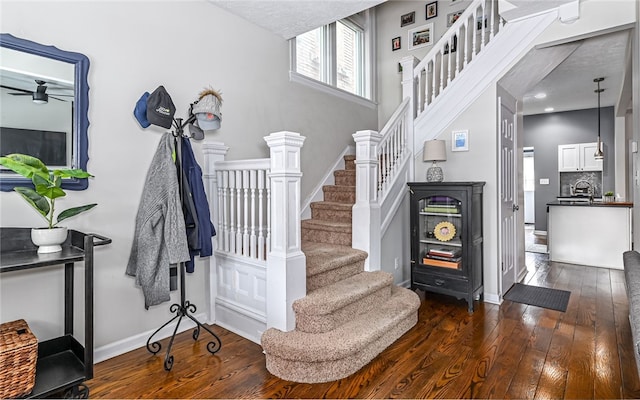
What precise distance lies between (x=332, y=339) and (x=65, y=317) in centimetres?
163

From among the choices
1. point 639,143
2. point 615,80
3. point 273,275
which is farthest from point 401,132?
point 615,80

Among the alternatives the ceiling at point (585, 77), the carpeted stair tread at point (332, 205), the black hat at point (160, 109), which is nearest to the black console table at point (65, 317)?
the black hat at point (160, 109)

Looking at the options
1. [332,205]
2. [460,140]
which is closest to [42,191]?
[332,205]

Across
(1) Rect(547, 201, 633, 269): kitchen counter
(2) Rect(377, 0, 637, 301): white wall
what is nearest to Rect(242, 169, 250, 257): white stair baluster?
(2) Rect(377, 0, 637, 301): white wall

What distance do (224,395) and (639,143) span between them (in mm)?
3964

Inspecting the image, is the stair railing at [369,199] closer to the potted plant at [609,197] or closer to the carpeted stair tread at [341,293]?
the carpeted stair tread at [341,293]

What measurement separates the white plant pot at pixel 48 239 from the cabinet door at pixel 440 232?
301 centimetres

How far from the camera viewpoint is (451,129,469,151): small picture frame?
12.3 ft

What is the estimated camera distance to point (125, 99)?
246 centimetres

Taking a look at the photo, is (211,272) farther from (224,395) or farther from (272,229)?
(224,395)

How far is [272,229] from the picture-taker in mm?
2377

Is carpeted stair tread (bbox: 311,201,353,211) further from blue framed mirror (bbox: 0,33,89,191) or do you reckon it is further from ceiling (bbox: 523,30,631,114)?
ceiling (bbox: 523,30,631,114)

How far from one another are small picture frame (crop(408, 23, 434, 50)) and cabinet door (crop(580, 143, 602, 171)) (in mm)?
5227

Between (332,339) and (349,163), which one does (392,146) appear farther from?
(332,339)
